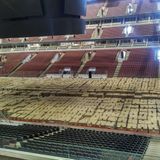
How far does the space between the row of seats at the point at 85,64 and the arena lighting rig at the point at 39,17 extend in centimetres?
1111

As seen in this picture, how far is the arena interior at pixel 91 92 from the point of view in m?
8.28

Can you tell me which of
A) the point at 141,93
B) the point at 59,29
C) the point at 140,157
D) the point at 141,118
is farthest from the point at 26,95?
the point at 140,157

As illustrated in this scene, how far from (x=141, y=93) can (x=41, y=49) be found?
59.7ft

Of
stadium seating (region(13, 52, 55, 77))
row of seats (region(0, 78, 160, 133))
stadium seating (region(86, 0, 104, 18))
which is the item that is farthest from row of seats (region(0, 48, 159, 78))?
stadium seating (region(86, 0, 104, 18))

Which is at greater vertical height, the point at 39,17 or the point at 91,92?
the point at 39,17

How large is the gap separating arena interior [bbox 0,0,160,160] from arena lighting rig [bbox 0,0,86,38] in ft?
14.6

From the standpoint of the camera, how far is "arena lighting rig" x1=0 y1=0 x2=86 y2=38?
→ 14.0 meters

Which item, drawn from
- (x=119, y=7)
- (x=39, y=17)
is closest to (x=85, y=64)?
(x=119, y=7)

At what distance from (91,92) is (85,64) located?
9.48 m

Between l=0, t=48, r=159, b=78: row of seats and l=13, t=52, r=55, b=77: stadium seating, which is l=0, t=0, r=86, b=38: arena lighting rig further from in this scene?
l=13, t=52, r=55, b=77: stadium seating

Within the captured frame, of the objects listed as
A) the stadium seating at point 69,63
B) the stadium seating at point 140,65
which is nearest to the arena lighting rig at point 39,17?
the stadium seating at point 140,65

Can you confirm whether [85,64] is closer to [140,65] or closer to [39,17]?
[140,65]

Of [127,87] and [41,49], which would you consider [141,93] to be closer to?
[127,87]

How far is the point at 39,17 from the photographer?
14.8 m
